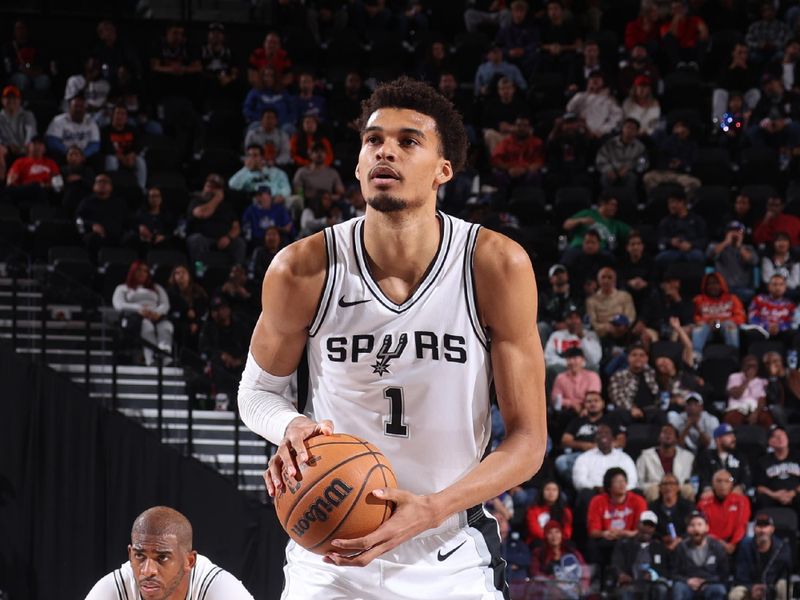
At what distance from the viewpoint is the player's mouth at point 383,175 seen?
3721 mm

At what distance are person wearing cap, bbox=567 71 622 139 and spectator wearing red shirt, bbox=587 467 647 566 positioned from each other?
5419 mm

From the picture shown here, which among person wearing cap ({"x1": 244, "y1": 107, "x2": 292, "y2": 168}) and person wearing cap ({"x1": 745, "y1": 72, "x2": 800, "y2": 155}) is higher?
person wearing cap ({"x1": 745, "y1": 72, "x2": 800, "y2": 155})

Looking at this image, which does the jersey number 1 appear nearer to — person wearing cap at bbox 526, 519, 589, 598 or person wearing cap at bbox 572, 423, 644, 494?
person wearing cap at bbox 526, 519, 589, 598

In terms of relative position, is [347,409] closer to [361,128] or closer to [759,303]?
[361,128]

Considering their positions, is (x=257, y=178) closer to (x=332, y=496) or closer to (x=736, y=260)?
(x=736, y=260)

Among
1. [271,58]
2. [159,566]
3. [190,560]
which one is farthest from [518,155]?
[159,566]

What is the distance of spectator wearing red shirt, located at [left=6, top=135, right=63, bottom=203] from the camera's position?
12.6m

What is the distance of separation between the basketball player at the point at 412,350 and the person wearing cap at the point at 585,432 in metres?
7.68

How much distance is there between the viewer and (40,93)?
47.7ft

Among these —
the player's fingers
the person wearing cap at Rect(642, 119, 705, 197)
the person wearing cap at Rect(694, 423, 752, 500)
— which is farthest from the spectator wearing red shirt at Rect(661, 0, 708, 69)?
the player's fingers

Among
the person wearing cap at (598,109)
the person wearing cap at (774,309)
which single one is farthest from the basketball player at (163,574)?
the person wearing cap at (598,109)

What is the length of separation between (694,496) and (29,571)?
5.43m

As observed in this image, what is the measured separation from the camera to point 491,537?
3.92m

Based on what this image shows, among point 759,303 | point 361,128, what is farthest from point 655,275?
point 361,128
